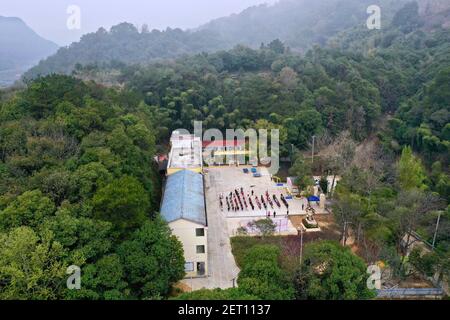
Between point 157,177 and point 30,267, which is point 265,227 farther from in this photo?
point 30,267

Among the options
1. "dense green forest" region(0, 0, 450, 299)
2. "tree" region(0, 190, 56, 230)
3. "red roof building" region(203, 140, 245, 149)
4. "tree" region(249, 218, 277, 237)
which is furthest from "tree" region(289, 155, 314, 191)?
"tree" region(0, 190, 56, 230)

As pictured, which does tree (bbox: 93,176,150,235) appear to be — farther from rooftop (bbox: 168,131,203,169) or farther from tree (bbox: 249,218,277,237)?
rooftop (bbox: 168,131,203,169)

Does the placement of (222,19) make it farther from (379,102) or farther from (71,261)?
(71,261)

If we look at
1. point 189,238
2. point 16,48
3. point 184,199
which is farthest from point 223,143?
point 16,48

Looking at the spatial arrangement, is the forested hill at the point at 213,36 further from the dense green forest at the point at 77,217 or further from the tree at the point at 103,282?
the tree at the point at 103,282

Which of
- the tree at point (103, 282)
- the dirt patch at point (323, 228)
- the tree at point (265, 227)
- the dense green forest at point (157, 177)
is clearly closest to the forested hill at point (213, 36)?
the dense green forest at point (157, 177)

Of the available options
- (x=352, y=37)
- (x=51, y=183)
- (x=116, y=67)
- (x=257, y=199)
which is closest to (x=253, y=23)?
(x=352, y=37)
